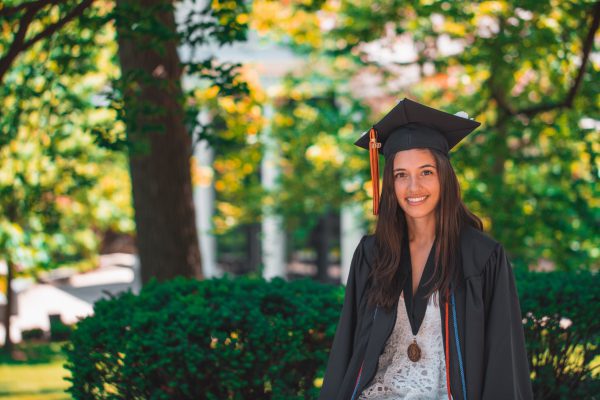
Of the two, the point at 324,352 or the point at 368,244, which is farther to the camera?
the point at 324,352

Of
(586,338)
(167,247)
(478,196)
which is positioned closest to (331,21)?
(478,196)

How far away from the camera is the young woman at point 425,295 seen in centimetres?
245

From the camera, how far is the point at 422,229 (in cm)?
282

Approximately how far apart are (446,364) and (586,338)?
5.77ft

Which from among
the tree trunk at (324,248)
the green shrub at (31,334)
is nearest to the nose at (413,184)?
the green shrub at (31,334)

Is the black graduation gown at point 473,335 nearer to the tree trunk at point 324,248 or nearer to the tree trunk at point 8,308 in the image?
the tree trunk at point 8,308

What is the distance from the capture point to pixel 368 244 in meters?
2.87

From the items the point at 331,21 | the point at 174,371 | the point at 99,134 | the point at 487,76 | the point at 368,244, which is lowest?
the point at 174,371

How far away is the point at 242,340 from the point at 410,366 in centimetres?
114

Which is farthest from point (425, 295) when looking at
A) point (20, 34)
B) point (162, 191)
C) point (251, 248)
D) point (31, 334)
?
point (251, 248)

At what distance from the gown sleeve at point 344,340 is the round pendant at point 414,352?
0.85ft

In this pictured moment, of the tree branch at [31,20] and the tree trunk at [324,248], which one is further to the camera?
the tree trunk at [324,248]

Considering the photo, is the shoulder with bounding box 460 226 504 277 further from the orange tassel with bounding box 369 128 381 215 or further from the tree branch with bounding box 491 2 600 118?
the tree branch with bounding box 491 2 600 118

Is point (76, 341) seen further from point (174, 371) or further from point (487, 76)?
point (487, 76)
